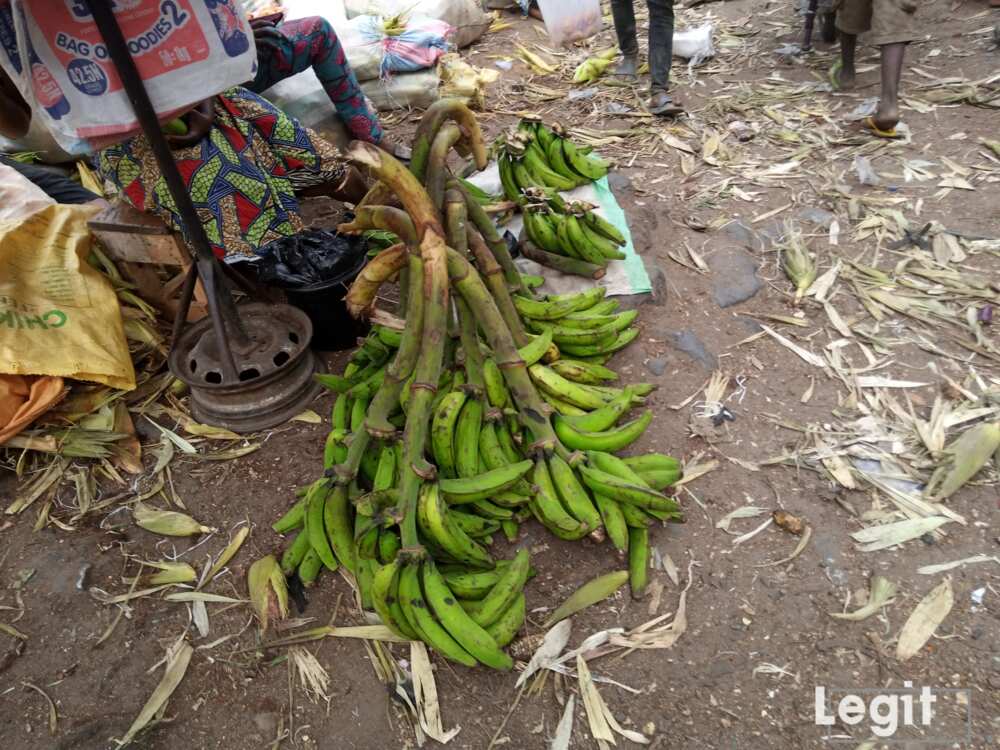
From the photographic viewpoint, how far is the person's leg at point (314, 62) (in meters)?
4.07

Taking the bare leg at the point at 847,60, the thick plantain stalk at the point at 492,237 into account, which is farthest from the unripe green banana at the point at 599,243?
the bare leg at the point at 847,60

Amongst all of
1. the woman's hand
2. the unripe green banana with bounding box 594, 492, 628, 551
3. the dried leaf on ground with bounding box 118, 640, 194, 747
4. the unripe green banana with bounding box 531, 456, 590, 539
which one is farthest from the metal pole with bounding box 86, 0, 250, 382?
the unripe green banana with bounding box 594, 492, 628, 551

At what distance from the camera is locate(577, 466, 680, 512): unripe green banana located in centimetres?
212

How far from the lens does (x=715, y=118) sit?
5152mm

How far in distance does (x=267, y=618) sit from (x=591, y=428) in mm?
1425

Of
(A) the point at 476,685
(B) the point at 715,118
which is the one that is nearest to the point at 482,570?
(A) the point at 476,685

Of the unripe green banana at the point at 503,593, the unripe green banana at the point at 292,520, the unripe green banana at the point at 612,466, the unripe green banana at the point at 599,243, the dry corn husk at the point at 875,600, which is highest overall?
the unripe green banana at the point at 599,243

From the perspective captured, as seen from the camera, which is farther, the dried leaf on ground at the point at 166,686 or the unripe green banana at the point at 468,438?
the unripe green banana at the point at 468,438

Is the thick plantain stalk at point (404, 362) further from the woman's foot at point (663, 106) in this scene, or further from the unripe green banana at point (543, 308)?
the woman's foot at point (663, 106)

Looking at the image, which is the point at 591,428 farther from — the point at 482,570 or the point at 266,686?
the point at 266,686

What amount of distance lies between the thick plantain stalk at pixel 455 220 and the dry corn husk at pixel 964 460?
6.61 feet

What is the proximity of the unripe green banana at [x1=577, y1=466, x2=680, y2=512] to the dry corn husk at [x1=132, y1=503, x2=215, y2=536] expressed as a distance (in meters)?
1.69

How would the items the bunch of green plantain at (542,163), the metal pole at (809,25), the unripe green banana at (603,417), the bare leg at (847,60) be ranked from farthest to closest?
the metal pole at (809,25) → the bare leg at (847,60) → the bunch of green plantain at (542,163) → the unripe green banana at (603,417)

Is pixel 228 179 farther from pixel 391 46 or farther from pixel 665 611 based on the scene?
pixel 391 46
